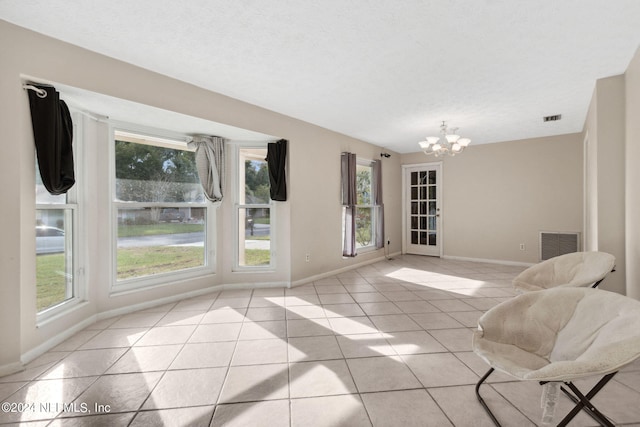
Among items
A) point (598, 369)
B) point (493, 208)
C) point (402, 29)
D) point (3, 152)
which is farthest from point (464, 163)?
point (3, 152)

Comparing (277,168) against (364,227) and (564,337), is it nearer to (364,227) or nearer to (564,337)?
(364,227)

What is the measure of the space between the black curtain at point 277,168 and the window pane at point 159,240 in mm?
1048

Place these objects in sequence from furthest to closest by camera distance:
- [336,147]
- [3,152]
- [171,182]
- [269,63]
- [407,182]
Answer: [407,182] < [336,147] < [171,182] < [269,63] < [3,152]

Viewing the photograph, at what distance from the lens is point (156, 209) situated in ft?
11.0

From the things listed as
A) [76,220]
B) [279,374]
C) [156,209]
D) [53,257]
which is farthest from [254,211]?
[279,374]

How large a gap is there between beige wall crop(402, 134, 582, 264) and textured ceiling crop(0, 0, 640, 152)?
1769 mm

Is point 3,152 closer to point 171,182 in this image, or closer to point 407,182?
point 171,182

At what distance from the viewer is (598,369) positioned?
1.01 meters

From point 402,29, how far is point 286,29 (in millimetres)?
877

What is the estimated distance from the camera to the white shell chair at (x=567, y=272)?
7.02ft

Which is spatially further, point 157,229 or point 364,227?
point 364,227

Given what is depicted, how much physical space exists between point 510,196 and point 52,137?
685cm

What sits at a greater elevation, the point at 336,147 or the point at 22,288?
the point at 336,147

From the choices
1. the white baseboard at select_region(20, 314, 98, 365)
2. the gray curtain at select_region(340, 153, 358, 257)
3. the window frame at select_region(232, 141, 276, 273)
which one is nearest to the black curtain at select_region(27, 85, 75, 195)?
the white baseboard at select_region(20, 314, 98, 365)
